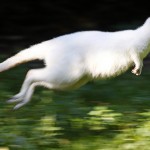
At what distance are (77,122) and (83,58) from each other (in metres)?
0.71

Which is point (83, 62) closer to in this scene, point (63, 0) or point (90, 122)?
point (90, 122)

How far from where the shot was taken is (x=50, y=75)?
4.53 m

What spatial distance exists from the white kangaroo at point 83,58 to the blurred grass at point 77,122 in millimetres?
340

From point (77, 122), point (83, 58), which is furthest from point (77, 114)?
point (83, 58)

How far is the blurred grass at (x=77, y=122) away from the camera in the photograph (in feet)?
15.7

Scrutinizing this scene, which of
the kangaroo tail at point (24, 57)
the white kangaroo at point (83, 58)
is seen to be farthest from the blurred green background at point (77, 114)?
the kangaroo tail at point (24, 57)

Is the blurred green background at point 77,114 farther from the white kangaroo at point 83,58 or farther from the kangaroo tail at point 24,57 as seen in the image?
the kangaroo tail at point 24,57

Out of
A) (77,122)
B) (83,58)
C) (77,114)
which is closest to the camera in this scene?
(83,58)

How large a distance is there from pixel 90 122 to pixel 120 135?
0.28 m

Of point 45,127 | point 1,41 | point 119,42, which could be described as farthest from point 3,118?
point 1,41

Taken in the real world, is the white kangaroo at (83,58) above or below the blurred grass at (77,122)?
above

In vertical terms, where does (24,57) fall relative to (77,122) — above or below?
above

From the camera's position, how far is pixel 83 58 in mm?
4570

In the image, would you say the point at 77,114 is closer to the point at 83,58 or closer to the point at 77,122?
the point at 77,122
